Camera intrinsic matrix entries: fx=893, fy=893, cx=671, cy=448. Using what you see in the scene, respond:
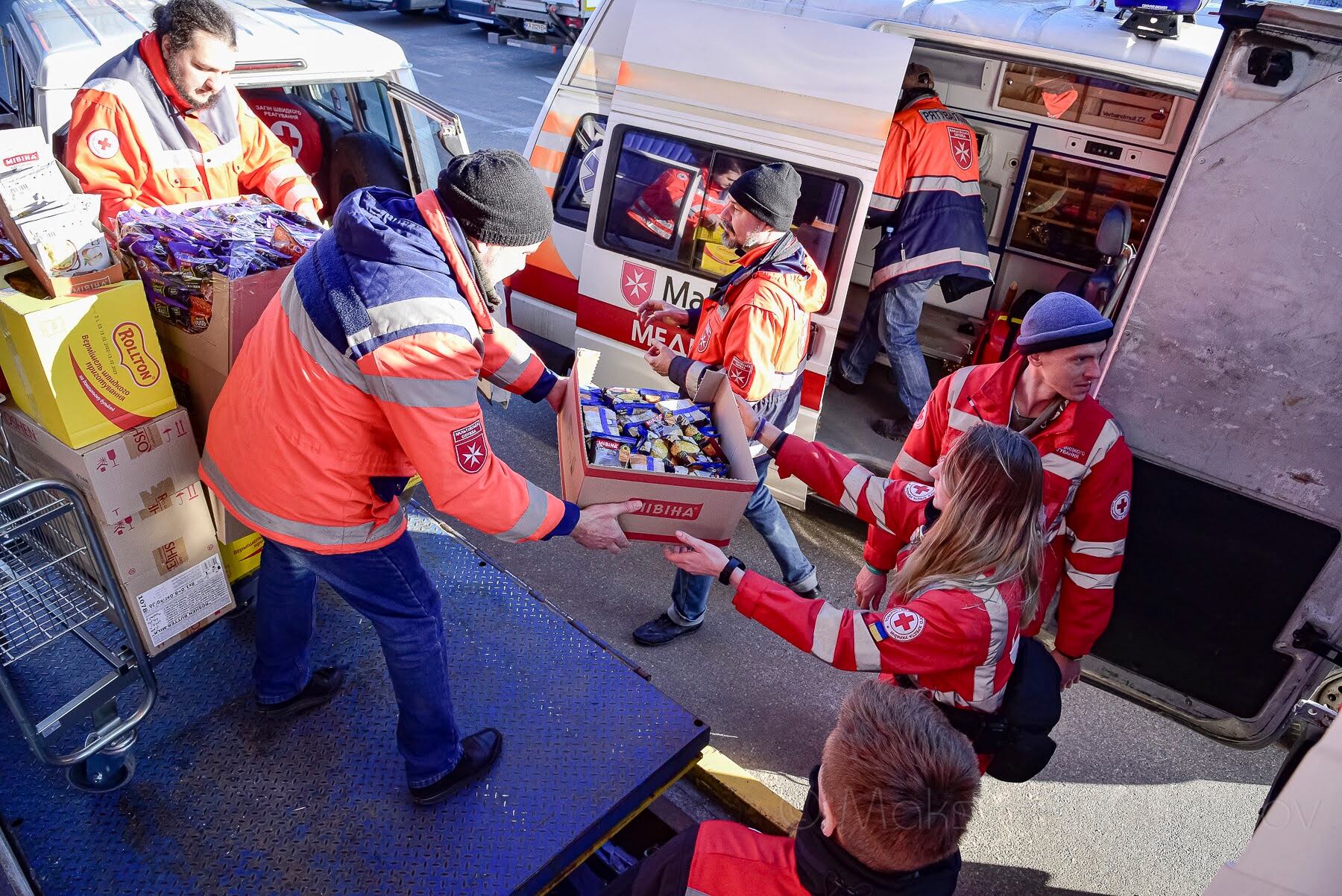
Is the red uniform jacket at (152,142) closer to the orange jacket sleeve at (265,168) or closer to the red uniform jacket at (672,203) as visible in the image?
the orange jacket sleeve at (265,168)

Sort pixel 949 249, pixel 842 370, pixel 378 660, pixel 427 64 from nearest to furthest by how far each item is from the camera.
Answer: pixel 378 660 → pixel 949 249 → pixel 842 370 → pixel 427 64

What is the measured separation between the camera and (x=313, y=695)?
9.96 feet

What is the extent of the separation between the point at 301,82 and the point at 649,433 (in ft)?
11.0

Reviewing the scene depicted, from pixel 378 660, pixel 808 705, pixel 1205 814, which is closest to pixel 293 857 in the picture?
pixel 378 660

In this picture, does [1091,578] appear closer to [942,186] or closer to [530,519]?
[530,519]

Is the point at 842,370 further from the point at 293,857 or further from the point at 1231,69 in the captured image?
the point at 293,857

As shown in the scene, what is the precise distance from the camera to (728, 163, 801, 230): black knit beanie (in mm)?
3348

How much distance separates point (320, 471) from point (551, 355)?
9.60 ft

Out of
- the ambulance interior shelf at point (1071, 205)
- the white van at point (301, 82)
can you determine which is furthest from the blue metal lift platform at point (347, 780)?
the ambulance interior shelf at point (1071, 205)

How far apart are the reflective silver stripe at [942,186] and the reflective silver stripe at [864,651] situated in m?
3.31

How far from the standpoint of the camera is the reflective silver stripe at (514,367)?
126 inches

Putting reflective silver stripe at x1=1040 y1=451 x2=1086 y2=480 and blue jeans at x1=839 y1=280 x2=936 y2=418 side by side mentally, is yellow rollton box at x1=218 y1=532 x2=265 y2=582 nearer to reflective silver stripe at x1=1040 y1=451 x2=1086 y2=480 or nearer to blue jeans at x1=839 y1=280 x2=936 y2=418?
reflective silver stripe at x1=1040 y1=451 x2=1086 y2=480

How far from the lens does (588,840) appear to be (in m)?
2.75

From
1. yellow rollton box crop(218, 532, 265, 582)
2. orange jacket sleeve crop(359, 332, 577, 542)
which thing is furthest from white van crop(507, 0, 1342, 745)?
yellow rollton box crop(218, 532, 265, 582)
